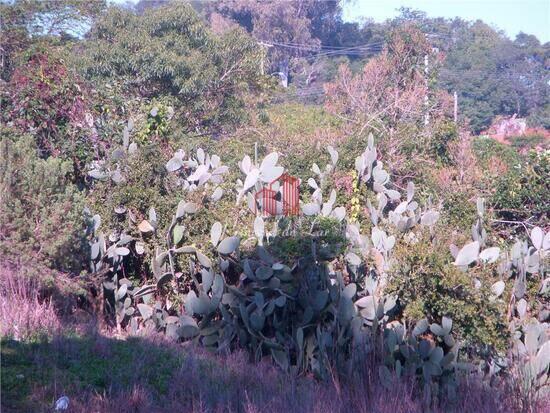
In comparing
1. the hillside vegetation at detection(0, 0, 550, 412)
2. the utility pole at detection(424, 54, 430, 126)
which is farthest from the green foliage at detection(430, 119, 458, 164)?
the hillside vegetation at detection(0, 0, 550, 412)

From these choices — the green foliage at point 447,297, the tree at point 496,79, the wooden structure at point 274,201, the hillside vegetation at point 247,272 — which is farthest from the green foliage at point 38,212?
the tree at point 496,79

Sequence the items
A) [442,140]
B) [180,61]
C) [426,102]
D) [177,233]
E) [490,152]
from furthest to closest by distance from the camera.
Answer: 1. [490,152]
2. [426,102]
3. [180,61]
4. [442,140]
5. [177,233]

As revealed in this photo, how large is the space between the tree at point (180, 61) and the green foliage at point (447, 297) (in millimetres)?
10803

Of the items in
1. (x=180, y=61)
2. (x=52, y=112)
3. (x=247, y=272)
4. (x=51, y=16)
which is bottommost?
(x=247, y=272)

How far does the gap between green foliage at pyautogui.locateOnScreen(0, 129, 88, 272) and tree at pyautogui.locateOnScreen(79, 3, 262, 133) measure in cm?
937

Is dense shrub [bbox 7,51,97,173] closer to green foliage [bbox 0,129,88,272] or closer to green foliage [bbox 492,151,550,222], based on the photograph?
green foliage [bbox 0,129,88,272]

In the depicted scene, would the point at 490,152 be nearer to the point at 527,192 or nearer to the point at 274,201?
the point at 527,192

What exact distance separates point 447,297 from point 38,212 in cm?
411

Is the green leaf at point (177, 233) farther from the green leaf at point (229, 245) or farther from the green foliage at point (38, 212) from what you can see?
the green foliage at point (38, 212)

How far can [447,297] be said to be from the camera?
7.46 metres

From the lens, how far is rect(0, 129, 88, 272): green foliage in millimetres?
7316

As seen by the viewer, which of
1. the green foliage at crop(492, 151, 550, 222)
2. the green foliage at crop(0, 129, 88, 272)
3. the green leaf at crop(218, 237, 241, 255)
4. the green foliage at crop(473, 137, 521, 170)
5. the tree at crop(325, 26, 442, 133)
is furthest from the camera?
the tree at crop(325, 26, 442, 133)

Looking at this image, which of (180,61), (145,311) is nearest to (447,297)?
(145,311)

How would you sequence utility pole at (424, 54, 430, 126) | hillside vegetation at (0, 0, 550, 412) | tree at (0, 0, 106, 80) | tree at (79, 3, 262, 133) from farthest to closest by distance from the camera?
tree at (0, 0, 106, 80) < tree at (79, 3, 262, 133) < utility pole at (424, 54, 430, 126) < hillside vegetation at (0, 0, 550, 412)
